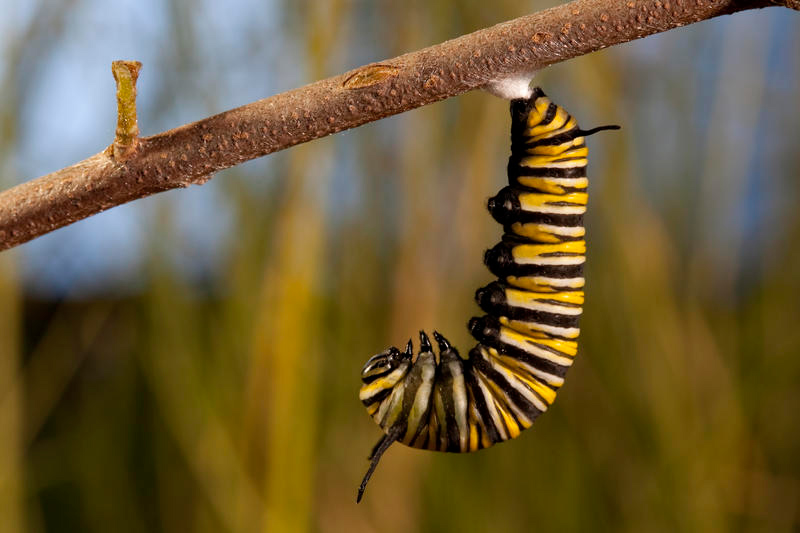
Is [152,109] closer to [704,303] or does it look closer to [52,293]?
[52,293]

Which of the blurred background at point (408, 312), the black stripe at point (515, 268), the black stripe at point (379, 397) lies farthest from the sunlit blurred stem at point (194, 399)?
the black stripe at point (515, 268)

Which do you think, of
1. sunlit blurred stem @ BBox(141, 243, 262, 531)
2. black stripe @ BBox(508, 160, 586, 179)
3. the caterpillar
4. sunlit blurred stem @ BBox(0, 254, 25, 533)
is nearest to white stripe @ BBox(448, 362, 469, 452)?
the caterpillar

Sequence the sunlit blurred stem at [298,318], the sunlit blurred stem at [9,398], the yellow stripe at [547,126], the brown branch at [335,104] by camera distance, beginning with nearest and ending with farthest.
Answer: the brown branch at [335,104], the yellow stripe at [547,126], the sunlit blurred stem at [298,318], the sunlit blurred stem at [9,398]

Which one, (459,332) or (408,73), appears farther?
(459,332)

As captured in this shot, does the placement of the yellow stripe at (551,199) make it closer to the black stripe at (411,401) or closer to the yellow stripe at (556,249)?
the yellow stripe at (556,249)

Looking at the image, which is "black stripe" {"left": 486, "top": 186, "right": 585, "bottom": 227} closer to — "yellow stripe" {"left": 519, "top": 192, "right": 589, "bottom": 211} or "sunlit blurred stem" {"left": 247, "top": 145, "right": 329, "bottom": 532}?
"yellow stripe" {"left": 519, "top": 192, "right": 589, "bottom": 211}

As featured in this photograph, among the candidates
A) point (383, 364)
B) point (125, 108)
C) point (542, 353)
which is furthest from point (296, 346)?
point (125, 108)

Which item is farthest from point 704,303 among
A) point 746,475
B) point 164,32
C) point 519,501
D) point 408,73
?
point 408,73
